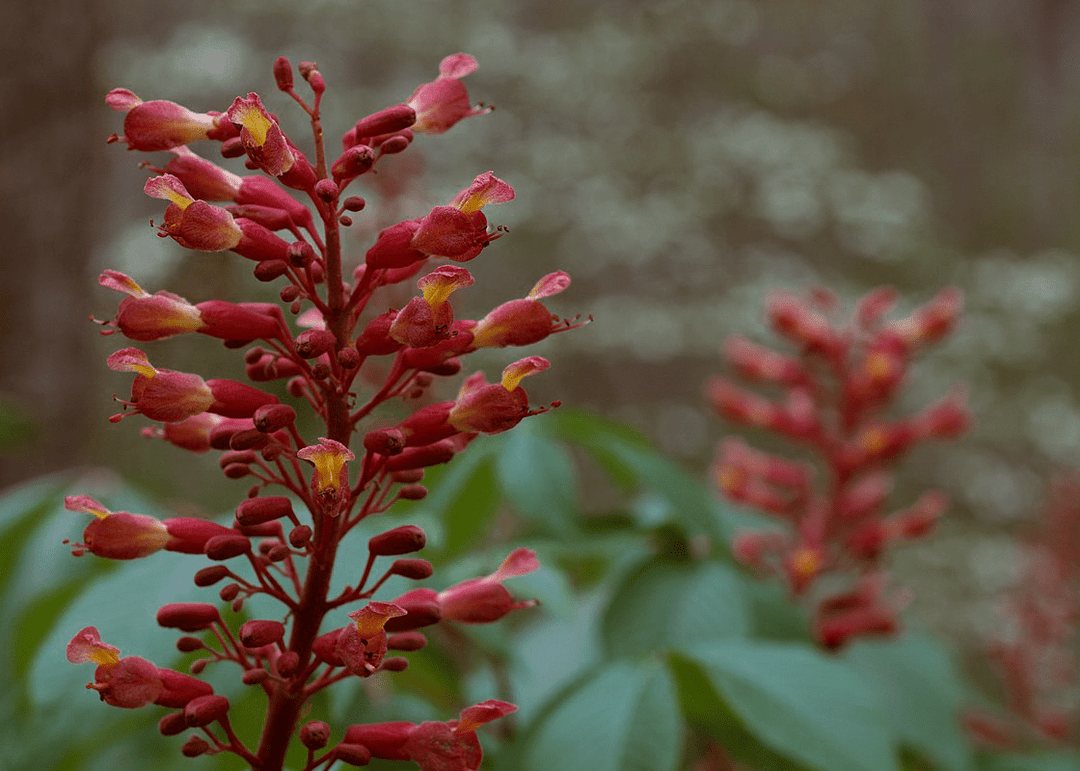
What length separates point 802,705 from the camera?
1.41 meters

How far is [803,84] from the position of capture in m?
6.66

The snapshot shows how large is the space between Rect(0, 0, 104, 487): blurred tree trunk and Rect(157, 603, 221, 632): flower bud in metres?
2.54

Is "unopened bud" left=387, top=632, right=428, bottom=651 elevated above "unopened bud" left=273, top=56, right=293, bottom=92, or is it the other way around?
"unopened bud" left=273, top=56, right=293, bottom=92

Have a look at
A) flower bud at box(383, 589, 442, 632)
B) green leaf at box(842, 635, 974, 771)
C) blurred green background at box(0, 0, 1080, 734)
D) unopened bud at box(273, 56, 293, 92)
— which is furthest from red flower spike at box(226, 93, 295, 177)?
blurred green background at box(0, 0, 1080, 734)

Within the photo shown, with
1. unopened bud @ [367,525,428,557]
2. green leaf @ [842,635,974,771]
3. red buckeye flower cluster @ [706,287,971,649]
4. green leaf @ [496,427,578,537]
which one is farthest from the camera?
red buckeye flower cluster @ [706,287,971,649]

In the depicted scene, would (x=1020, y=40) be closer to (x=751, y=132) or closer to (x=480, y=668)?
(x=751, y=132)

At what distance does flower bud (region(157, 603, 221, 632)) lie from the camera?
0.96m

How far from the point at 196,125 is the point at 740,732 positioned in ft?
4.30

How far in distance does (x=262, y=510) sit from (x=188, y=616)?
151 mm

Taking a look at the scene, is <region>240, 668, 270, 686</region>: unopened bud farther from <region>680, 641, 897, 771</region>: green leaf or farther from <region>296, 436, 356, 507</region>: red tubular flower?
<region>680, 641, 897, 771</region>: green leaf

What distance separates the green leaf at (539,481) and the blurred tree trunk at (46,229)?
212cm

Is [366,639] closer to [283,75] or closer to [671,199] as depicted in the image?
[283,75]

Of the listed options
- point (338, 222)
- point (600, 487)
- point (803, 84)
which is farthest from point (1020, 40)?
point (338, 222)

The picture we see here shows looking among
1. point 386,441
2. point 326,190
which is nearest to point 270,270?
point 326,190
